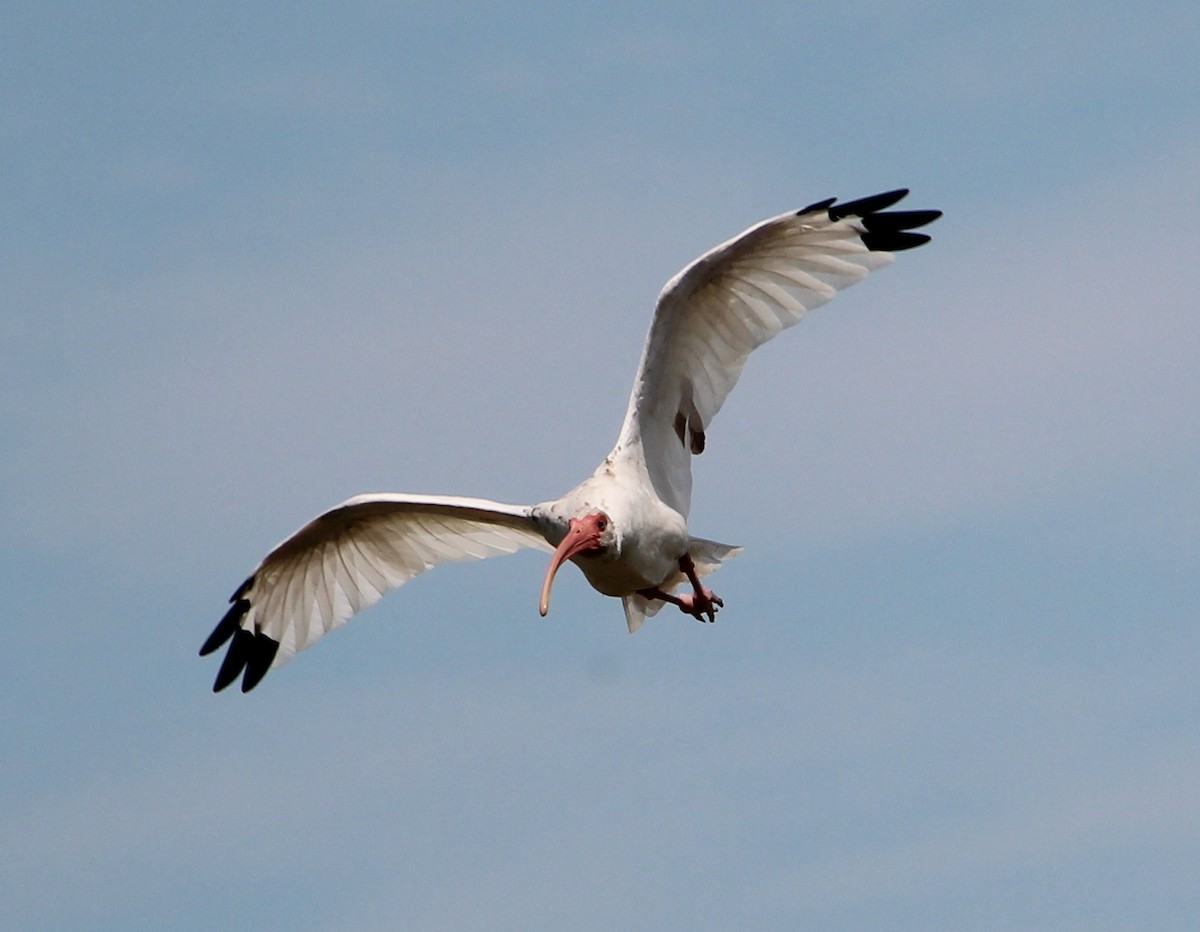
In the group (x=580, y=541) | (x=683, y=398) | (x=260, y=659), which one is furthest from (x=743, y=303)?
(x=260, y=659)

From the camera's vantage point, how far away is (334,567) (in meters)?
20.2

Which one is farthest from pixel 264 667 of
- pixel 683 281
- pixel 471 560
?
pixel 683 281

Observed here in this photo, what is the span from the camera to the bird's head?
53.0ft

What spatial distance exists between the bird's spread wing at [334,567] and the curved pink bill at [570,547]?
8.14 ft

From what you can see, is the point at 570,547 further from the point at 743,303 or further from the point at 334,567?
the point at 334,567

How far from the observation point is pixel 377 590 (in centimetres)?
2012

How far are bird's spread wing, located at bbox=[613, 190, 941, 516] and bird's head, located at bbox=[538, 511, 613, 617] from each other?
3.04 feet

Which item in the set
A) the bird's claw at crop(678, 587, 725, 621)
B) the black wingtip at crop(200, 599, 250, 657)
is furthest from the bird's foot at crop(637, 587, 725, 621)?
the black wingtip at crop(200, 599, 250, 657)

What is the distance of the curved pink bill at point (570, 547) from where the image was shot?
52.9ft

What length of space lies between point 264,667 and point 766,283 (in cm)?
638

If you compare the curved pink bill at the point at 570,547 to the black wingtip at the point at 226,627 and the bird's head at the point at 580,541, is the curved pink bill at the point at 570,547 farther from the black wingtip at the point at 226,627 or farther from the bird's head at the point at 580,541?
the black wingtip at the point at 226,627

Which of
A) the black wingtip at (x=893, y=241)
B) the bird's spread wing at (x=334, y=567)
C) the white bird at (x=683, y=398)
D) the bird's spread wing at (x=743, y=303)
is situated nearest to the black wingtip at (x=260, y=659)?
the bird's spread wing at (x=334, y=567)

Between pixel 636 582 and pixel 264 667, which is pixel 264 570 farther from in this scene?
pixel 636 582

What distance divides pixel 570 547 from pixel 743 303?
102 inches
